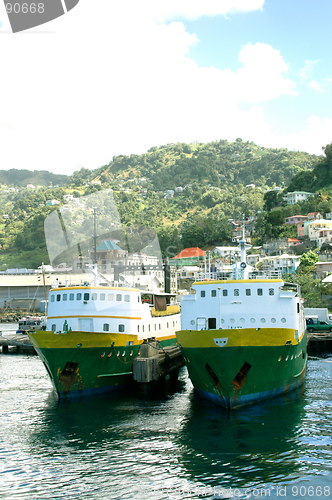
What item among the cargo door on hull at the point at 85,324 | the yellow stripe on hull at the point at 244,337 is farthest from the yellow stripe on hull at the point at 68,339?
the yellow stripe on hull at the point at 244,337

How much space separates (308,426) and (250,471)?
6.36 m

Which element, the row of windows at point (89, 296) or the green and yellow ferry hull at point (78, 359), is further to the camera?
the row of windows at point (89, 296)

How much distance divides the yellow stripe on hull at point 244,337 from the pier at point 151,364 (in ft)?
18.7

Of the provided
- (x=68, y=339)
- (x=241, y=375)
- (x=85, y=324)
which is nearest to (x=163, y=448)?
(x=241, y=375)

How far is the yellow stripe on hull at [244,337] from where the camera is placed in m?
22.6

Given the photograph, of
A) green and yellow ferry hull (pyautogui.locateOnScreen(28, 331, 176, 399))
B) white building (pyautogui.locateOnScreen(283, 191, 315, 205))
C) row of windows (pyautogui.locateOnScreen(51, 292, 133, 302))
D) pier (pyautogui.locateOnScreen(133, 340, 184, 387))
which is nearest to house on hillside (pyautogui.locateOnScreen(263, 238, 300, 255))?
white building (pyautogui.locateOnScreen(283, 191, 315, 205))

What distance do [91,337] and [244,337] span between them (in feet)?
31.9

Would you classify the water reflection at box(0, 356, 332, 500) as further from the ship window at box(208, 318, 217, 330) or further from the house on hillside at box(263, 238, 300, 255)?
the house on hillside at box(263, 238, 300, 255)

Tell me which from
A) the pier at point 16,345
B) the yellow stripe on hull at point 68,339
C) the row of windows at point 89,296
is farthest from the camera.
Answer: the pier at point 16,345

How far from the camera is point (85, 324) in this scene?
29.2 m

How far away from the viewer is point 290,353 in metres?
25.2

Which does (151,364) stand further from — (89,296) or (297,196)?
(297,196)

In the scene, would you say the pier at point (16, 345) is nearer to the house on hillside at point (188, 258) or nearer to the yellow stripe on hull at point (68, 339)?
the yellow stripe on hull at point (68, 339)

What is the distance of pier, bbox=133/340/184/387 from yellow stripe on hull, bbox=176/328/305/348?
5708 millimetres
